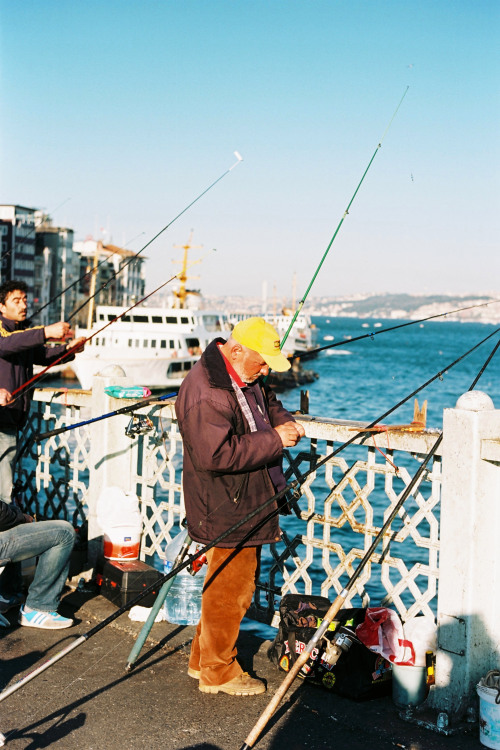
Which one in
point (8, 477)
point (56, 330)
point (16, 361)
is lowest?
point (8, 477)

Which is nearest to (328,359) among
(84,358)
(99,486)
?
(84,358)

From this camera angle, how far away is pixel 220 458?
12.1 ft

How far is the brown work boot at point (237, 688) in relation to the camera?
13.4ft

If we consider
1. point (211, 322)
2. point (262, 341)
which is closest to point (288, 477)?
point (262, 341)

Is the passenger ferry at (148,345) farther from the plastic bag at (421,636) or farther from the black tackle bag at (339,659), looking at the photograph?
the plastic bag at (421,636)

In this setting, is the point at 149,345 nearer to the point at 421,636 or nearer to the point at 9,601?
the point at 9,601

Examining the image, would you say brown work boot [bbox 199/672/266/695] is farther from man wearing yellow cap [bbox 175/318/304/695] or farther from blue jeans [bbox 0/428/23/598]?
blue jeans [bbox 0/428/23/598]

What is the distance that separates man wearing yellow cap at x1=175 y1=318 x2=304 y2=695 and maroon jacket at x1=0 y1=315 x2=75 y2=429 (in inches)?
65.9

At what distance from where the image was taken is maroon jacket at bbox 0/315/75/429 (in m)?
5.21

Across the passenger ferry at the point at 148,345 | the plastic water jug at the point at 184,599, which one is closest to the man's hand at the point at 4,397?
the plastic water jug at the point at 184,599

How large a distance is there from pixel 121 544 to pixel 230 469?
2.13 m

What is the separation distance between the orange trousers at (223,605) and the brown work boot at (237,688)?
20mm

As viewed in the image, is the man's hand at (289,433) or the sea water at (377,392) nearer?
the man's hand at (289,433)

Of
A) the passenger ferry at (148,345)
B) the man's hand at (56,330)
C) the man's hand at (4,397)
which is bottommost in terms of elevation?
the passenger ferry at (148,345)
